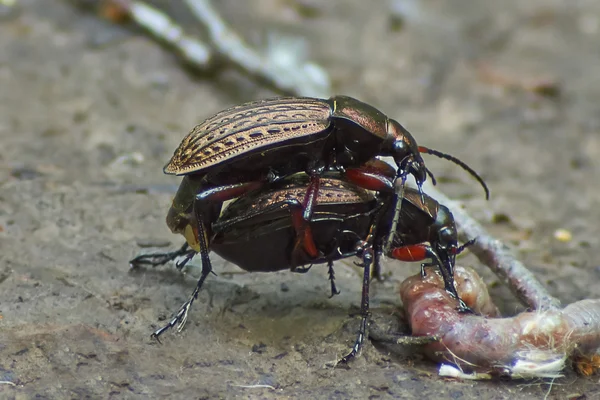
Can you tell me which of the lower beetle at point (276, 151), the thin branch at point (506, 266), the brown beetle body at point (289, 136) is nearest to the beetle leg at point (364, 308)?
the lower beetle at point (276, 151)

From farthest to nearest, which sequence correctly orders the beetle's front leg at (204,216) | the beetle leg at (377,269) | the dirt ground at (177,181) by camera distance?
the beetle leg at (377,269)
the beetle's front leg at (204,216)
the dirt ground at (177,181)

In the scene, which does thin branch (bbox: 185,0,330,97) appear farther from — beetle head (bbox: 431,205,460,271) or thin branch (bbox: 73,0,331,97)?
beetle head (bbox: 431,205,460,271)

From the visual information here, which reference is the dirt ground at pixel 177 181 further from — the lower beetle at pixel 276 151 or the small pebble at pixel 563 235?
the lower beetle at pixel 276 151

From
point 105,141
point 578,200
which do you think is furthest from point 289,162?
point 578,200

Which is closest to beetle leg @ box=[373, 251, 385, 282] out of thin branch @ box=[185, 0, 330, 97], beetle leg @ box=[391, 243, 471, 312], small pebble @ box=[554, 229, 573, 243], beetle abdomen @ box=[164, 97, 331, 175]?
beetle leg @ box=[391, 243, 471, 312]

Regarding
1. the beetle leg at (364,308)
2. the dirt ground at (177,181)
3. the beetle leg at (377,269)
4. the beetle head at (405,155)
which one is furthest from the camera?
the beetle leg at (377,269)

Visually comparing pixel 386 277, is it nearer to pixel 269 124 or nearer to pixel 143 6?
pixel 269 124
